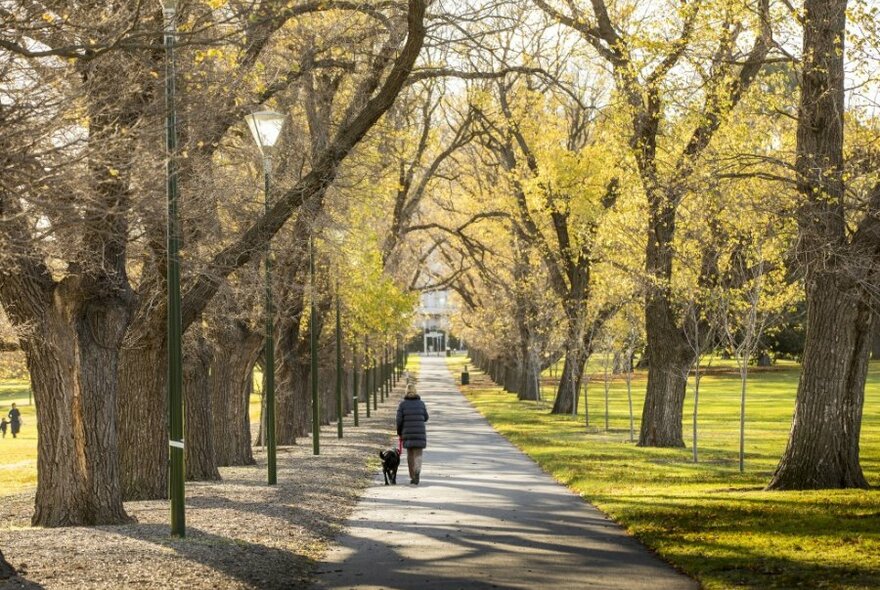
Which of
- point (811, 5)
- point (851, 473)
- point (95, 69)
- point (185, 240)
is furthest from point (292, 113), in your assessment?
point (95, 69)

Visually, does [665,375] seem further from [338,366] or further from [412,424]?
[338,366]

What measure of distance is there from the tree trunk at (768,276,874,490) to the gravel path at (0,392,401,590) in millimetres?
6511

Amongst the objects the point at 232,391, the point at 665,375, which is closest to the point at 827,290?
the point at 665,375

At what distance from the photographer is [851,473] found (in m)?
18.3

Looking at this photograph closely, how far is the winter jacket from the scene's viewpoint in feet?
71.9

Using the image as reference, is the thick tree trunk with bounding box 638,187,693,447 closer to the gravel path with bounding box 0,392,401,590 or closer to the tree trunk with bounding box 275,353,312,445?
the gravel path with bounding box 0,392,401,590

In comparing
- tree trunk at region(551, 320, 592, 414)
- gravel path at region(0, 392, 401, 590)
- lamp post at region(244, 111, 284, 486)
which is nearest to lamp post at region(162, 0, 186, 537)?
gravel path at region(0, 392, 401, 590)

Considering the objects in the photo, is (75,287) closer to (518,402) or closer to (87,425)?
(87,425)

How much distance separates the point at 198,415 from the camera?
74.5ft

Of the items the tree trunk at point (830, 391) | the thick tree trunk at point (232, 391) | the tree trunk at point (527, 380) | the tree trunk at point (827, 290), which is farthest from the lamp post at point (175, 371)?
the tree trunk at point (527, 380)

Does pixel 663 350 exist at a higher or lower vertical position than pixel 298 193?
lower

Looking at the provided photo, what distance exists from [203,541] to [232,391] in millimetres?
15178

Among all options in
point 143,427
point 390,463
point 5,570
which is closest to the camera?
point 5,570

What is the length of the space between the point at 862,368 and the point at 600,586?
28.5 feet
